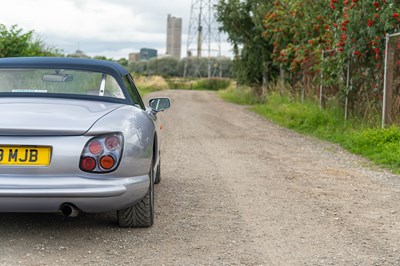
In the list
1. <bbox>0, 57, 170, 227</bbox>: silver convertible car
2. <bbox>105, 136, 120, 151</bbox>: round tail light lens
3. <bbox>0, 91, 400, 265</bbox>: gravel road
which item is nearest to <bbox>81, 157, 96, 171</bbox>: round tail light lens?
<bbox>0, 57, 170, 227</bbox>: silver convertible car

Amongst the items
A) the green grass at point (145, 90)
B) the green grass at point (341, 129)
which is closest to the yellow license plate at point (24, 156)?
the green grass at point (341, 129)

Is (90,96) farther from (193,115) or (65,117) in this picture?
(193,115)

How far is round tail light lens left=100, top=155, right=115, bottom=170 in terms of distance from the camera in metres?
4.63

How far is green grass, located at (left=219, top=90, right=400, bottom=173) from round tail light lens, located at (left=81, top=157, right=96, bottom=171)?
5.38 metres

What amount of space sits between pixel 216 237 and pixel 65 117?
57.2 inches

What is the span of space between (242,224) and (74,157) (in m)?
1.66

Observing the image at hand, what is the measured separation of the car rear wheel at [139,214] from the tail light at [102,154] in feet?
2.02

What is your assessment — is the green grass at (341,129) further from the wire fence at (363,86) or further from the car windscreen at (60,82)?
the car windscreen at (60,82)

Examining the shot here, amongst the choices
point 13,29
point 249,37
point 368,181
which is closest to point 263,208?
point 368,181

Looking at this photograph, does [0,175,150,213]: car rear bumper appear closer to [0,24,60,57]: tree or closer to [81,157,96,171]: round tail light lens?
[81,157,96,171]: round tail light lens

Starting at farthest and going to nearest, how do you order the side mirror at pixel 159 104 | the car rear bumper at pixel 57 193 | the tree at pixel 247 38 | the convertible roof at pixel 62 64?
the tree at pixel 247 38
the side mirror at pixel 159 104
the convertible roof at pixel 62 64
the car rear bumper at pixel 57 193

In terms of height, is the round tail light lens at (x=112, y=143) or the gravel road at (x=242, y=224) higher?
the round tail light lens at (x=112, y=143)

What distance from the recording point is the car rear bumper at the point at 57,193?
4.46 m

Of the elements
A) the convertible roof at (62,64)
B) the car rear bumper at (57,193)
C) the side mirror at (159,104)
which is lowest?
the car rear bumper at (57,193)
